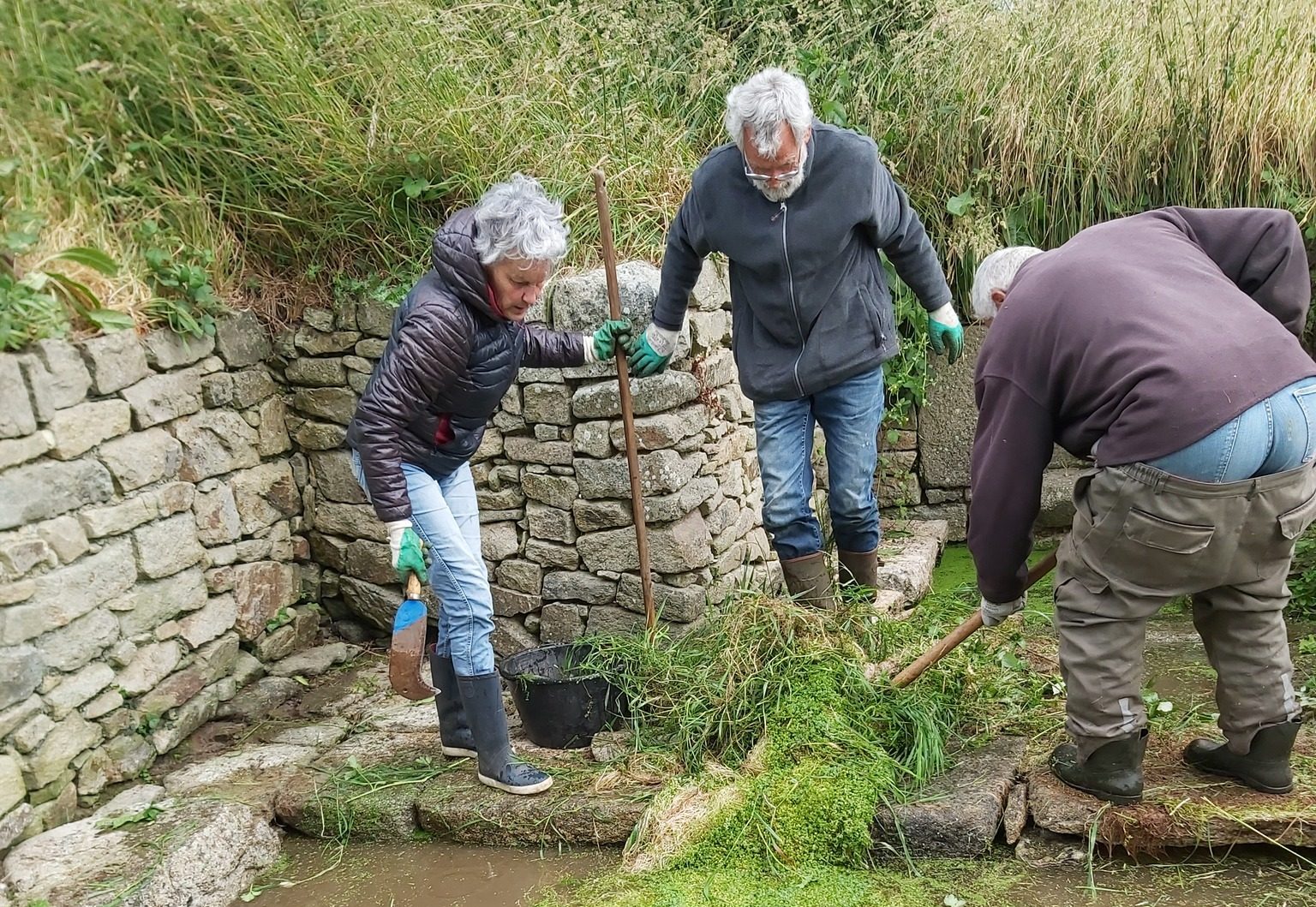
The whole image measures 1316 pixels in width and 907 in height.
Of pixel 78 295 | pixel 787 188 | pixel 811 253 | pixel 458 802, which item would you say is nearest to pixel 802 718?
pixel 458 802

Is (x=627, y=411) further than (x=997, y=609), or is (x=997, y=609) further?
(x=627, y=411)

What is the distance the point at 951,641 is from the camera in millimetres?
3287

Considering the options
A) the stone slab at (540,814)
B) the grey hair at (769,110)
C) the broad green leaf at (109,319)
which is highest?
the grey hair at (769,110)

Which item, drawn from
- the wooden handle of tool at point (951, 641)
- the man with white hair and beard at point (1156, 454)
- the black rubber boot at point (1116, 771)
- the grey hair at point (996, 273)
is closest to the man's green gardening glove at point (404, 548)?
the wooden handle of tool at point (951, 641)

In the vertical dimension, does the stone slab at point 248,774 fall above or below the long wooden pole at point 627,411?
below

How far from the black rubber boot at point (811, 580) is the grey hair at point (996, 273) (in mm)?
1090

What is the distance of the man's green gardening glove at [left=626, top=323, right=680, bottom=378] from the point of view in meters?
3.95

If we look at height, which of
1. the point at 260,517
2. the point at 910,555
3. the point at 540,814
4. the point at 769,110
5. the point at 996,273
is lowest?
the point at 540,814

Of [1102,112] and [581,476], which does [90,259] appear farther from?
[1102,112]

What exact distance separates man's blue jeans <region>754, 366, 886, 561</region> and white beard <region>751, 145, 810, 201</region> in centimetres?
66

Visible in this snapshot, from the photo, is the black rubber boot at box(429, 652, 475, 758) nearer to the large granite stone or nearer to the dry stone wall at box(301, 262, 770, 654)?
the dry stone wall at box(301, 262, 770, 654)

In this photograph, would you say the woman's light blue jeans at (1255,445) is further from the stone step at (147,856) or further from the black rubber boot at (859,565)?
the stone step at (147,856)

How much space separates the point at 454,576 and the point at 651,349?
3.62 ft

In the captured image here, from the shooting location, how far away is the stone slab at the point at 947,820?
2.99 metres
